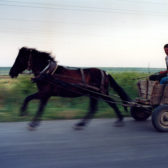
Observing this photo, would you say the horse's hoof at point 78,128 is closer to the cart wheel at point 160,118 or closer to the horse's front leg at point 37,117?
the horse's front leg at point 37,117

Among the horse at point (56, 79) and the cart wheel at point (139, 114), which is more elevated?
the horse at point (56, 79)

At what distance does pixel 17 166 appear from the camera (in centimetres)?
366

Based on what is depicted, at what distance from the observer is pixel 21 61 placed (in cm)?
633

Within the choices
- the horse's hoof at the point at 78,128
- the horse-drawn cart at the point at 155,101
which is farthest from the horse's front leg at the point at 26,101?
the horse-drawn cart at the point at 155,101

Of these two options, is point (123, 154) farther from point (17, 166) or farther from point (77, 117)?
point (77, 117)

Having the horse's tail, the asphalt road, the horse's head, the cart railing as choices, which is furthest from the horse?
the cart railing

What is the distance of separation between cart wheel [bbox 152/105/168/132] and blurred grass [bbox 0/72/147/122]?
3.91 ft

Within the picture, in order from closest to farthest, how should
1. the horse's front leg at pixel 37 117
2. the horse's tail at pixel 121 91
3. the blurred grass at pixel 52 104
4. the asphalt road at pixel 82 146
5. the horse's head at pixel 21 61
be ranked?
1. the asphalt road at pixel 82 146
2. the horse's front leg at pixel 37 117
3. the horse's head at pixel 21 61
4. the horse's tail at pixel 121 91
5. the blurred grass at pixel 52 104

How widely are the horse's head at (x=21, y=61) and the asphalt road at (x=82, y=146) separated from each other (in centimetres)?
126

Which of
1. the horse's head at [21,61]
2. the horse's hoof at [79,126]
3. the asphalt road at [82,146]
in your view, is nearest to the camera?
the asphalt road at [82,146]

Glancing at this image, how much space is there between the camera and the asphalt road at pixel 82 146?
3822 mm

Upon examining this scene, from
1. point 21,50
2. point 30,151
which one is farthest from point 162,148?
point 21,50

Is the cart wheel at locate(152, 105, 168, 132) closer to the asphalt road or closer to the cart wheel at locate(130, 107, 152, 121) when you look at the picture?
the asphalt road

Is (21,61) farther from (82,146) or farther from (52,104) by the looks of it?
(52,104)
